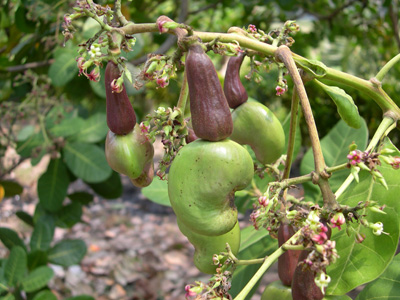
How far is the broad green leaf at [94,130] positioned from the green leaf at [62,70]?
172mm

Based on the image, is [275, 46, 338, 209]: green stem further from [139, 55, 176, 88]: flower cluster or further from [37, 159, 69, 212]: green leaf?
[37, 159, 69, 212]: green leaf

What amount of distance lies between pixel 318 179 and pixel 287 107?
365cm

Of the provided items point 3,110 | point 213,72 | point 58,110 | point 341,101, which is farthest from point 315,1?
point 213,72

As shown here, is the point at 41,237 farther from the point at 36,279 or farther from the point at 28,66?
the point at 28,66

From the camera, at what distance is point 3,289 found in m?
1.55

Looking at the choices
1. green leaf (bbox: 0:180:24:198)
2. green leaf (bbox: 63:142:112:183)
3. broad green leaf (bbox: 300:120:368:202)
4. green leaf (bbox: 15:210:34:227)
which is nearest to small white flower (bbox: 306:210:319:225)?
broad green leaf (bbox: 300:120:368:202)

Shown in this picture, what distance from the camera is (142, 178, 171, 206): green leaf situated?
52.1 inches

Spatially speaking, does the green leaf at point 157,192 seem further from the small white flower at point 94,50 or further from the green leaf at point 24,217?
the green leaf at point 24,217

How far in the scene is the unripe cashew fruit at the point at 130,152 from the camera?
75 cm

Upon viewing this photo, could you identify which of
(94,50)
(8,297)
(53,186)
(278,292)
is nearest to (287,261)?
(278,292)

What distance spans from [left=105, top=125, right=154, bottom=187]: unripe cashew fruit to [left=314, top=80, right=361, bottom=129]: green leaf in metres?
0.32

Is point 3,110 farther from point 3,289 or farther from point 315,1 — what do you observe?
point 315,1

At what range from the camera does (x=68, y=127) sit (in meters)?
1.73

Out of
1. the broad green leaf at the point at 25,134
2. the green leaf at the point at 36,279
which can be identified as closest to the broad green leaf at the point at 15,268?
the green leaf at the point at 36,279
